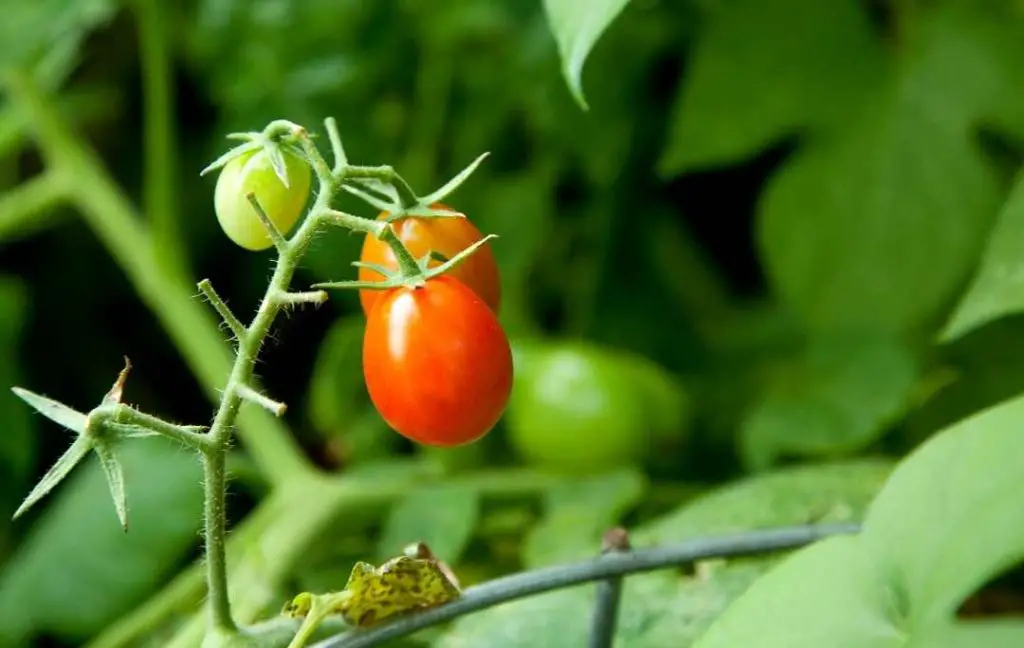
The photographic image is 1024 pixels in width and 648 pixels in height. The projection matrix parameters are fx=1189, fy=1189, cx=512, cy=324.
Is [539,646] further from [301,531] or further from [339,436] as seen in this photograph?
[339,436]

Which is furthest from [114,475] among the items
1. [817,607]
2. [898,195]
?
[898,195]

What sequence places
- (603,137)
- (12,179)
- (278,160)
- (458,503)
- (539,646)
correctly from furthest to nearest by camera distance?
(12,179)
(603,137)
(458,503)
(539,646)
(278,160)

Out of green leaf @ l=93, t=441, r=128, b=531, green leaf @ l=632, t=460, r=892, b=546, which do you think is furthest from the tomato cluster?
green leaf @ l=632, t=460, r=892, b=546

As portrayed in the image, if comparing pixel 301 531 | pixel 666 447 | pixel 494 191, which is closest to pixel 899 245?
pixel 666 447

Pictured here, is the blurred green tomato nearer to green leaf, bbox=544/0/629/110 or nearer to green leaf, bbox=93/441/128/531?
green leaf, bbox=544/0/629/110

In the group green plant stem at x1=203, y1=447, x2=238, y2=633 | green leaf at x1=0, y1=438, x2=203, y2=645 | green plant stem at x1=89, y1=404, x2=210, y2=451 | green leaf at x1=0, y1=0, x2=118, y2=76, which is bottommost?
green leaf at x1=0, y1=438, x2=203, y2=645

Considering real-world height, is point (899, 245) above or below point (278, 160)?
below

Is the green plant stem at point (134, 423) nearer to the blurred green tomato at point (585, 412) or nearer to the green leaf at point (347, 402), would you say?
the blurred green tomato at point (585, 412)
